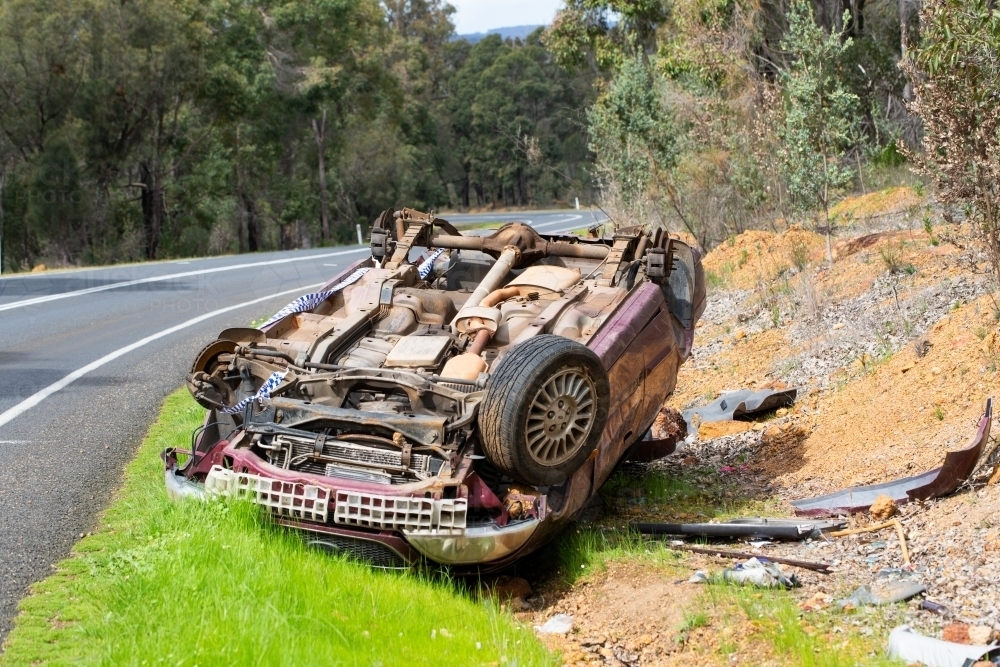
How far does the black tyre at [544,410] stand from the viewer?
18.5 feet

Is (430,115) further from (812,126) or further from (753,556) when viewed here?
(753,556)

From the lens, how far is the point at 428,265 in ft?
27.2

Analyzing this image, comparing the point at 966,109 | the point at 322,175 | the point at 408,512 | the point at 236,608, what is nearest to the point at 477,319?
the point at 408,512

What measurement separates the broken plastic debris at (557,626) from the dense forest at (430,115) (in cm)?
516

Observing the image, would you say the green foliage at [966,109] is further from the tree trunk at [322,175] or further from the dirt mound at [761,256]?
the tree trunk at [322,175]

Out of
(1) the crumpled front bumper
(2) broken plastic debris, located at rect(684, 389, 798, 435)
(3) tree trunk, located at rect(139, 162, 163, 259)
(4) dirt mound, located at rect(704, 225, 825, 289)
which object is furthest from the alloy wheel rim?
(3) tree trunk, located at rect(139, 162, 163, 259)

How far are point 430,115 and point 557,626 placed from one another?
201ft

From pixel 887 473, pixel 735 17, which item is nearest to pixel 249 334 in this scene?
pixel 887 473

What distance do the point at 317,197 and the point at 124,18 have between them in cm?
1539

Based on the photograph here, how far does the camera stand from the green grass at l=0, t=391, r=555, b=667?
15.1ft

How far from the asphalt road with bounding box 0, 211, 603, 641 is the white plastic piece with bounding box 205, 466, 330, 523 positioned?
100cm

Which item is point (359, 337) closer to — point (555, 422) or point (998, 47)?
point (555, 422)

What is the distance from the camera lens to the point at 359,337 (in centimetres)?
708

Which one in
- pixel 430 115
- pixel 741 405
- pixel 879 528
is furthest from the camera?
pixel 430 115
